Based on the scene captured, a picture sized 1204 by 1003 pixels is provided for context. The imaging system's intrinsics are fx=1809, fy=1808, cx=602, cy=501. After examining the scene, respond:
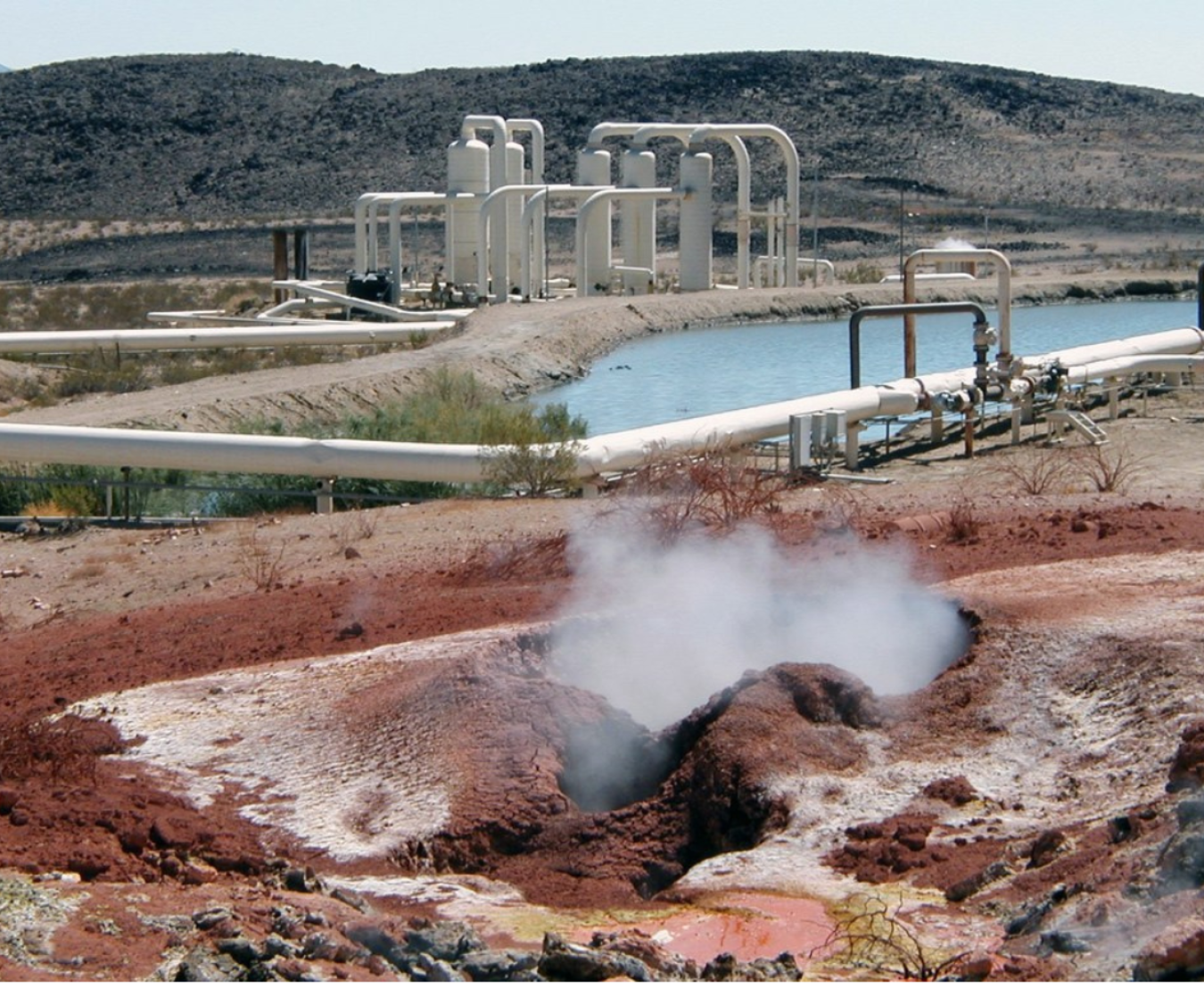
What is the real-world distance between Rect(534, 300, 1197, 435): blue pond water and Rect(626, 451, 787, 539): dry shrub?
1068 centimetres

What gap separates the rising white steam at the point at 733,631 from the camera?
9.77m

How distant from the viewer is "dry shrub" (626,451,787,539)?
12016 millimetres

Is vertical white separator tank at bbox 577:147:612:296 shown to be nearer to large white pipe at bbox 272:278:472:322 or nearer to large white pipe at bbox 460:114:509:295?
large white pipe at bbox 460:114:509:295

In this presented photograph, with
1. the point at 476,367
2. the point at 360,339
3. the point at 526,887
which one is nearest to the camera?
the point at 526,887

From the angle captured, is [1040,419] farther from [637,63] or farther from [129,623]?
[637,63]

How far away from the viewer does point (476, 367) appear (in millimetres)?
29875

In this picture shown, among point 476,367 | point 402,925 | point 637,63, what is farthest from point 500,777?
point 637,63

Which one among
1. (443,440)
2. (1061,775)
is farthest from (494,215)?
(1061,775)

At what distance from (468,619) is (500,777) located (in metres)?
2.26

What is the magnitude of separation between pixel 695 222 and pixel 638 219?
162cm

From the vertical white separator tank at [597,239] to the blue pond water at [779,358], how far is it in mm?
4153

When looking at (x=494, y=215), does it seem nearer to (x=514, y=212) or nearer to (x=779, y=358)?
(x=514, y=212)

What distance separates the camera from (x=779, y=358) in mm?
34469

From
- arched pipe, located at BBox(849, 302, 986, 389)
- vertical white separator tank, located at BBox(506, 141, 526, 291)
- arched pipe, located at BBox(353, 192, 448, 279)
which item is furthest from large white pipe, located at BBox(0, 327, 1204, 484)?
vertical white separator tank, located at BBox(506, 141, 526, 291)
